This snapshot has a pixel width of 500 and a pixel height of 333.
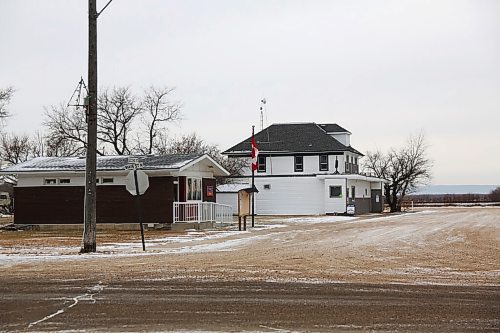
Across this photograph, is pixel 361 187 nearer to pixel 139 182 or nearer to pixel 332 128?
pixel 332 128

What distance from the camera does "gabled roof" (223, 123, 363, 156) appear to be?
200 feet

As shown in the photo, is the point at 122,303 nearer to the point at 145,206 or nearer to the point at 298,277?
the point at 298,277

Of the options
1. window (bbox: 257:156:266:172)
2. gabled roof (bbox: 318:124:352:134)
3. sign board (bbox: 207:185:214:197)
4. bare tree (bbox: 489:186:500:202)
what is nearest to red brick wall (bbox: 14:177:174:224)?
sign board (bbox: 207:185:214:197)

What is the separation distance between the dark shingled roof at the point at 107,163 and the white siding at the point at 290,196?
2365 centimetres

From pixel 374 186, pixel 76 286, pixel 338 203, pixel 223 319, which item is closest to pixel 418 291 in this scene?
pixel 223 319

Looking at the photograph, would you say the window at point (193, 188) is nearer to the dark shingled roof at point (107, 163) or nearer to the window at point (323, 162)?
the dark shingled roof at point (107, 163)

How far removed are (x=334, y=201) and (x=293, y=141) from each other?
720cm

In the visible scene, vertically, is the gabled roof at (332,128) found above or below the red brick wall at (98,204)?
above

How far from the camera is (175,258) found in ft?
63.9

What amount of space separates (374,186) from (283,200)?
11.6 m

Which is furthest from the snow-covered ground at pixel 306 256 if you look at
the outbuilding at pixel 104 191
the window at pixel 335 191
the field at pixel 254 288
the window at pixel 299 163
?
the window at pixel 299 163

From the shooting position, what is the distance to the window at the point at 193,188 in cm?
3731

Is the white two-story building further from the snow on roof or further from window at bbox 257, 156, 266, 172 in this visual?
the snow on roof

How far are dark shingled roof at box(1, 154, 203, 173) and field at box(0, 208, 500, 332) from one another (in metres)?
12.4
